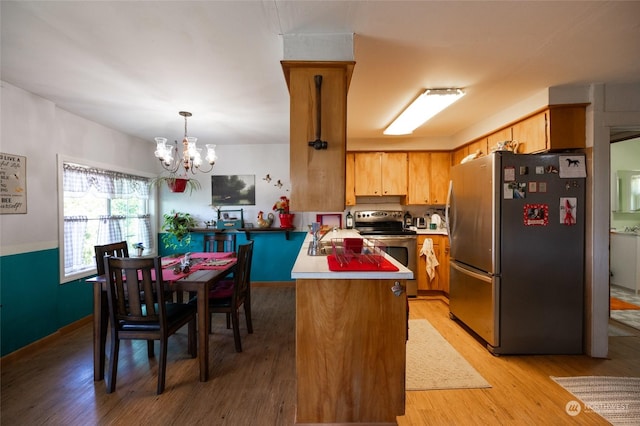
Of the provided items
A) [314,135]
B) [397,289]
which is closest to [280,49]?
[314,135]

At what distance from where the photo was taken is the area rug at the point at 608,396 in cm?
171

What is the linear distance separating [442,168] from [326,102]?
3120 mm

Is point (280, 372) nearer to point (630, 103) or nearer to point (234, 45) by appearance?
point (234, 45)

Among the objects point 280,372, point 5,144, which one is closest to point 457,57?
point 280,372

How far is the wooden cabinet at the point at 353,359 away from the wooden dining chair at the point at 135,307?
41.6 inches

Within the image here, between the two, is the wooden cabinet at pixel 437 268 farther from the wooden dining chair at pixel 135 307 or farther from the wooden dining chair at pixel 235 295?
the wooden dining chair at pixel 135 307

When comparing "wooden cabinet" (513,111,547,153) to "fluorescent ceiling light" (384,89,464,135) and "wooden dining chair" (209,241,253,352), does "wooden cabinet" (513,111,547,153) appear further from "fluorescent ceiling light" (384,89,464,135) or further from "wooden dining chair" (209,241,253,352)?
"wooden dining chair" (209,241,253,352)

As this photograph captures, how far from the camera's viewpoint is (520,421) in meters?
1.66

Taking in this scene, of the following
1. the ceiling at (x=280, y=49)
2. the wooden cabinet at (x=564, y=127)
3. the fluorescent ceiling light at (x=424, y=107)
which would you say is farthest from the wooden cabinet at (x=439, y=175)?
the wooden cabinet at (x=564, y=127)

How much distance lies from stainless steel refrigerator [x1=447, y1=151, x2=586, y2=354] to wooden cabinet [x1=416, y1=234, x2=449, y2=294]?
1439 millimetres

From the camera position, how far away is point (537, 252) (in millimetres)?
2381

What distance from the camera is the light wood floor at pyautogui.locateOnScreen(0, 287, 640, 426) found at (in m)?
1.70

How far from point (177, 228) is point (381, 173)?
3283 mm

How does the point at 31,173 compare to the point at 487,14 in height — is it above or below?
below
